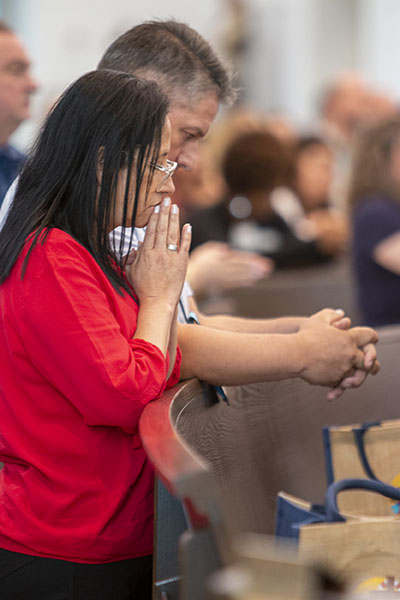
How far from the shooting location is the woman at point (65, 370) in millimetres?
1251

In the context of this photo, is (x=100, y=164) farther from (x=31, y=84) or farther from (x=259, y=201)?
(x=259, y=201)

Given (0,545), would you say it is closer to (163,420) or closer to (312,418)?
(163,420)

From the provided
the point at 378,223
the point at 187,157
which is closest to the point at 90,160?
the point at 187,157

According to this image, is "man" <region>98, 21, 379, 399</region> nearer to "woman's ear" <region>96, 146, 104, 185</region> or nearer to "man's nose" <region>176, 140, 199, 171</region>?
"man's nose" <region>176, 140, 199, 171</region>

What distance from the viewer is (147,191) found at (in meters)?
1.36

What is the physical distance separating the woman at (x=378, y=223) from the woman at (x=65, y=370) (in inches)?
77.0

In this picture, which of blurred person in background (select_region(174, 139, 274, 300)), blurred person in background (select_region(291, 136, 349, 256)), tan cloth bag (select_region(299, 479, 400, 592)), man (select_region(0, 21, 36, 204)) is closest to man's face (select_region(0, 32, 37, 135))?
man (select_region(0, 21, 36, 204))

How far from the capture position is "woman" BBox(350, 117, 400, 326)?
320cm

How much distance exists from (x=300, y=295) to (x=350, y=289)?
0.39 meters

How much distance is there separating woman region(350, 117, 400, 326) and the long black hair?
198cm

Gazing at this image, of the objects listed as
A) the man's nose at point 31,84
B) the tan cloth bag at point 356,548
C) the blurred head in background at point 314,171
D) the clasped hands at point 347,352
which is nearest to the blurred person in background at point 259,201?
the blurred head in background at point 314,171

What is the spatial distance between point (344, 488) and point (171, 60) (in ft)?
2.87

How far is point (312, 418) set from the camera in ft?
6.39

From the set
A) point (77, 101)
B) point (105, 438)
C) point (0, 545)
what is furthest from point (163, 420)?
point (77, 101)
